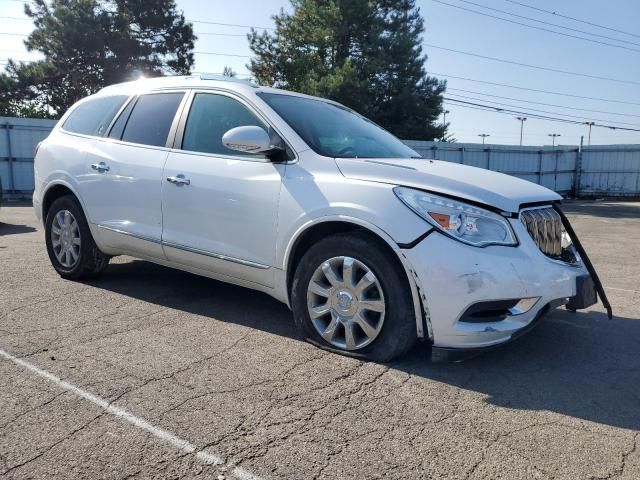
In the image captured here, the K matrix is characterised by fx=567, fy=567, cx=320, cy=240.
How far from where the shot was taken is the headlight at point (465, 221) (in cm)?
321

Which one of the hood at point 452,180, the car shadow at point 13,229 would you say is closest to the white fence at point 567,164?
the car shadow at point 13,229

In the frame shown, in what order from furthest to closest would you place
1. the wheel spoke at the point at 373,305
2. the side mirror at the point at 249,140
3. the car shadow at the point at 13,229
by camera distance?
the car shadow at the point at 13,229
the side mirror at the point at 249,140
the wheel spoke at the point at 373,305

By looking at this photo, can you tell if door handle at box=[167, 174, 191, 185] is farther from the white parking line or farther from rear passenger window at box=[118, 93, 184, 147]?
the white parking line

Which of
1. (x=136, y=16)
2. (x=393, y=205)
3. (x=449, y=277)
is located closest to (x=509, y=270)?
(x=449, y=277)

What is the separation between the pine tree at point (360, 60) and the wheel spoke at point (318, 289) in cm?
2194

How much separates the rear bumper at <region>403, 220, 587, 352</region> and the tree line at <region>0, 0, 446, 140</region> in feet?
73.1

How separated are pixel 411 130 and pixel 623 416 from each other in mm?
26932

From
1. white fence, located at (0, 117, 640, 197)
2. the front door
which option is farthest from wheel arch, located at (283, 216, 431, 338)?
white fence, located at (0, 117, 640, 197)

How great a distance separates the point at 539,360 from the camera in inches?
142

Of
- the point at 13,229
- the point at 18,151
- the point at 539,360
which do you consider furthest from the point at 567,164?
the point at 539,360

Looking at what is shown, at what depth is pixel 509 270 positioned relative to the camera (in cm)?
317

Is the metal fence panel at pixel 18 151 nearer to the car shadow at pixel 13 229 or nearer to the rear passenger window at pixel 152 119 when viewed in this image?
the car shadow at pixel 13 229

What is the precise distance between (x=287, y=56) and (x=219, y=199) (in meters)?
25.4

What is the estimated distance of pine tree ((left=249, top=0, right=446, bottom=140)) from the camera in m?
25.8
